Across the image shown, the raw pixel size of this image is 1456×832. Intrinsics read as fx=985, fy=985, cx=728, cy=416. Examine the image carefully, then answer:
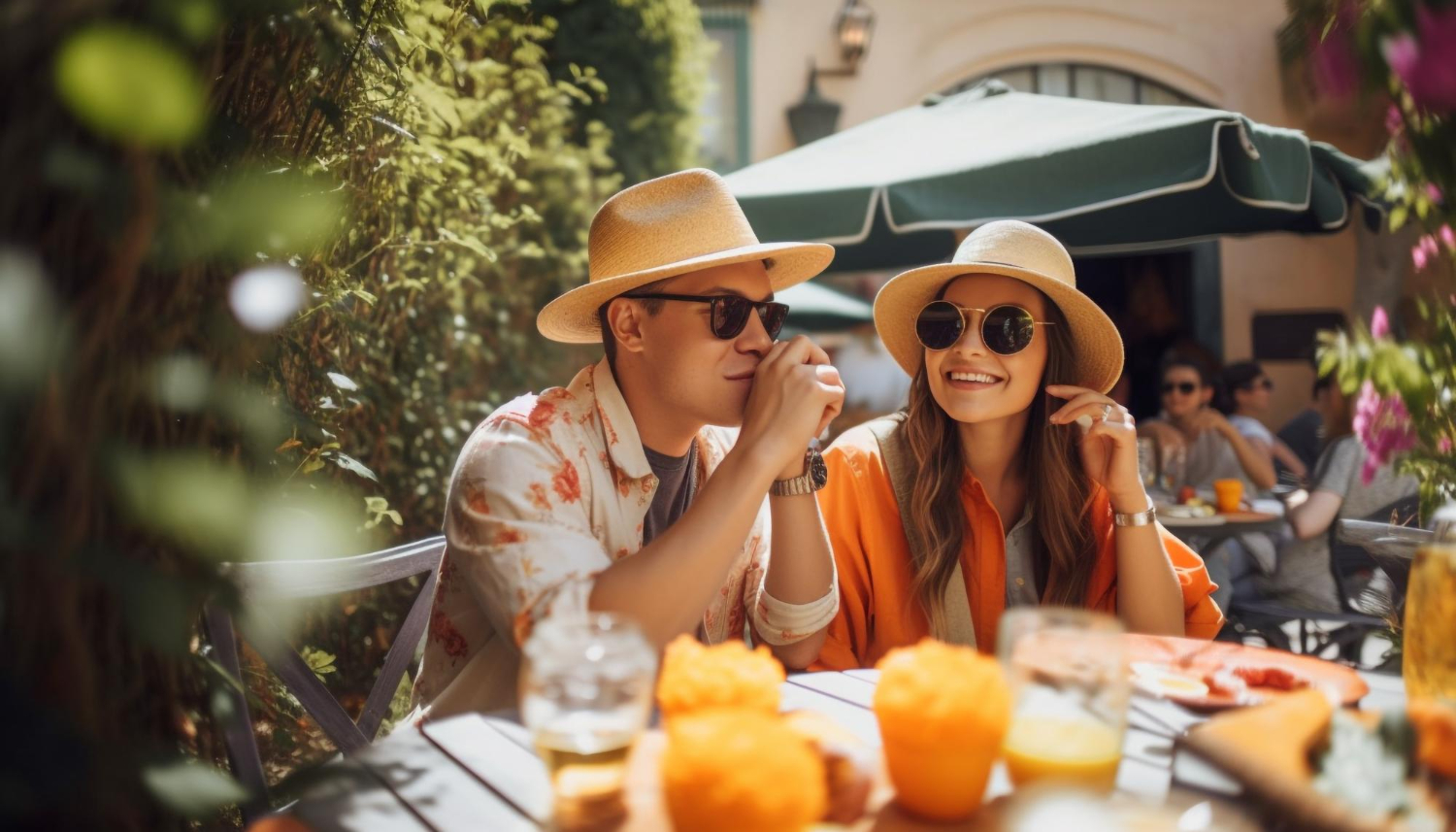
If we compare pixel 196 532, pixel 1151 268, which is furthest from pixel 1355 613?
pixel 1151 268

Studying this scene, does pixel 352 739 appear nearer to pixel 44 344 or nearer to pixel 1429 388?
pixel 44 344

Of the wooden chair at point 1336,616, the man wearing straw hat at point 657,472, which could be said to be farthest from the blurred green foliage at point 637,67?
the man wearing straw hat at point 657,472

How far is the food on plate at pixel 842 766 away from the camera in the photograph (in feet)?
3.55

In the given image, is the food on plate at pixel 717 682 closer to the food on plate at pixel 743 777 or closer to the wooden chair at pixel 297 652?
the food on plate at pixel 743 777

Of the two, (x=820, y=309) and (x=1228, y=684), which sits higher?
(x=820, y=309)

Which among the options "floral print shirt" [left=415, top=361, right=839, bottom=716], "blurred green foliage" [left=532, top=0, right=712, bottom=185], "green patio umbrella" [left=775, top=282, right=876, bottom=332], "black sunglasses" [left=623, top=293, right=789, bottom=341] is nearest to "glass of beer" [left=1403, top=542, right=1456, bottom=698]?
"floral print shirt" [left=415, top=361, right=839, bottom=716]

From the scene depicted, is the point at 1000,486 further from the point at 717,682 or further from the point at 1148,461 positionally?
the point at 1148,461

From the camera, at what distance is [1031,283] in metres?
2.56

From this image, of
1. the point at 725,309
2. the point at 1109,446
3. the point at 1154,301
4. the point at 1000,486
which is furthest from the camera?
the point at 1154,301

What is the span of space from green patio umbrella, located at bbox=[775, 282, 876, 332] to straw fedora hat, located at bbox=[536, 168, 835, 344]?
558cm

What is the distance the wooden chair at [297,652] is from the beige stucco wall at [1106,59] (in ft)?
26.5

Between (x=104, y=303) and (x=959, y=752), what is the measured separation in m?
0.95

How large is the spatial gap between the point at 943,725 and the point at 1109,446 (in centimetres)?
162

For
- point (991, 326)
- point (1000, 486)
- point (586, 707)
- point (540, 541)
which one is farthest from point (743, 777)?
point (1000, 486)
